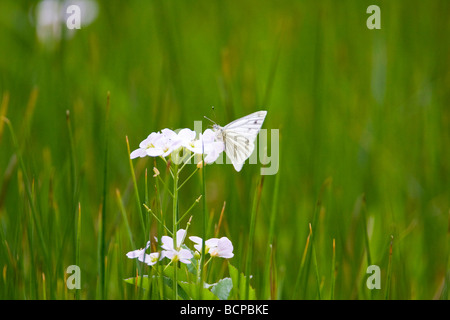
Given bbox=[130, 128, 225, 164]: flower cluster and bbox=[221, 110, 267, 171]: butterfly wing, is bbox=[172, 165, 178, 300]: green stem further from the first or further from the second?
bbox=[221, 110, 267, 171]: butterfly wing

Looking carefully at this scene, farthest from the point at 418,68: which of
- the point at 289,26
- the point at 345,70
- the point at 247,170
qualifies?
the point at 247,170

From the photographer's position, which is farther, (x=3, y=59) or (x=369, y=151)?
(x=3, y=59)

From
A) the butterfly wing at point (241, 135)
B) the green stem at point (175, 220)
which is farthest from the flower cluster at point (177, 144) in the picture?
the butterfly wing at point (241, 135)

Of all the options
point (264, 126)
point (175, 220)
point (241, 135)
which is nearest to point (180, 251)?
point (175, 220)

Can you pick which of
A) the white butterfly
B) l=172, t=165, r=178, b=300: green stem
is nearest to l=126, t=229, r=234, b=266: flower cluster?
l=172, t=165, r=178, b=300: green stem

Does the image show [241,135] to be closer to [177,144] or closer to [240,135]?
[240,135]

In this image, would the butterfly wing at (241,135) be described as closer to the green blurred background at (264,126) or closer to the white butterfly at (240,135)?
the white butterfly at (240,135)
